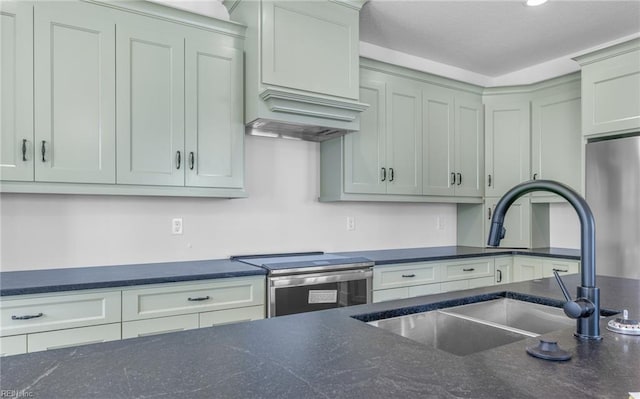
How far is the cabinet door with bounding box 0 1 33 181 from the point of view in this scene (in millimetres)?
2043

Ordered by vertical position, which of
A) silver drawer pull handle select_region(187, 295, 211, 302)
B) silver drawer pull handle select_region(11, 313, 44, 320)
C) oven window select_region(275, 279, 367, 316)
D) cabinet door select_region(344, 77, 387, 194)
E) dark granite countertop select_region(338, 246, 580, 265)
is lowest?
oven window select_region(275, 279, 367, 316)

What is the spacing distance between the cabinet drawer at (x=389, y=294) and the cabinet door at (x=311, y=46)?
1366 millimetres

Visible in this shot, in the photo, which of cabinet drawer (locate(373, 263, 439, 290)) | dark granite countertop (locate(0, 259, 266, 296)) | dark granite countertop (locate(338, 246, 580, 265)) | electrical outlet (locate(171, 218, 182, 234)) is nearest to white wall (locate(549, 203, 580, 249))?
dark granite countertop (locate(338, 246, 580, 265))

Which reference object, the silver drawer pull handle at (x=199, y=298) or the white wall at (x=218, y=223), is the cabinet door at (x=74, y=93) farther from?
the silver drawer pull handle at (x=199, y=298)

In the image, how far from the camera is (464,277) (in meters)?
3.42

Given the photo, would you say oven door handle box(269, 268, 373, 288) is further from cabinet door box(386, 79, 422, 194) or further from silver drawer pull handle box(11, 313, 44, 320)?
silver drawer pull handle box(11, 313, 44, 320)

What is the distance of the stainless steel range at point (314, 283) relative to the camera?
7.95ft

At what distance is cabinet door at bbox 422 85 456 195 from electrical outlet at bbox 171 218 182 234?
201 centimetres

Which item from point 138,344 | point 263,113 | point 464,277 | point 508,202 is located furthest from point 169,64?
point 464,277

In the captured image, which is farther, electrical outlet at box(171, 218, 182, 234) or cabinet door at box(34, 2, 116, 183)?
electrical outlet at box(171, 218, 182, 234)

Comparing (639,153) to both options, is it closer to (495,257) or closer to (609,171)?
(609,171)

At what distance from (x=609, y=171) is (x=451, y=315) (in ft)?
7.92

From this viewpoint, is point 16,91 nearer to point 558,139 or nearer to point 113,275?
point 113,275

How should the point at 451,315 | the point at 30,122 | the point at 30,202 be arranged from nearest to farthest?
the point at 451,315
the point at 30,122
the point at 30,202
